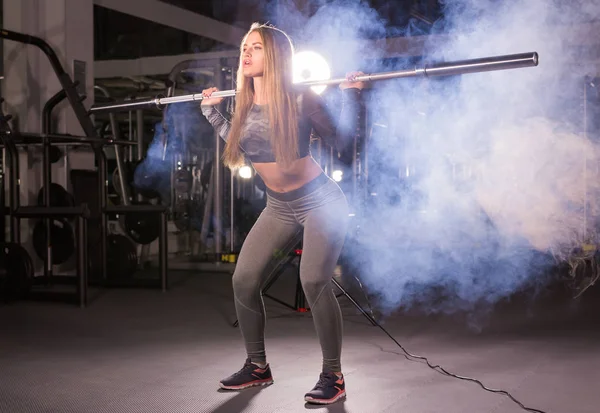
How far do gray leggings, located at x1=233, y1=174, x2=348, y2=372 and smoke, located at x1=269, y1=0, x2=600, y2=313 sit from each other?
229cm

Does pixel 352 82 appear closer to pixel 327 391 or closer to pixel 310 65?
pixel 327 391

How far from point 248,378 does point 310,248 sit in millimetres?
634

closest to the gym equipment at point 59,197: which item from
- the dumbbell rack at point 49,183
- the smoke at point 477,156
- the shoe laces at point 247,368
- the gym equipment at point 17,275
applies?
the dumbbell rack at point 49,183

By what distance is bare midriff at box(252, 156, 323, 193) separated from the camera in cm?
242

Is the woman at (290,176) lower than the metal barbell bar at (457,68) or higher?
lower

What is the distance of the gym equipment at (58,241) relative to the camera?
5.90 meters

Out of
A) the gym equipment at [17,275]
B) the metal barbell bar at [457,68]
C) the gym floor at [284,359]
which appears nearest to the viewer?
the metal barbell bar at [457,68]

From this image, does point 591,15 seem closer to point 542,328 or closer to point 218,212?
point 542,328

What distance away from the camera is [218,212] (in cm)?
723

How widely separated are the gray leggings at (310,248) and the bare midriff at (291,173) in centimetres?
2

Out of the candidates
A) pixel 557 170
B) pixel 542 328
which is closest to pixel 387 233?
pixel 557 170

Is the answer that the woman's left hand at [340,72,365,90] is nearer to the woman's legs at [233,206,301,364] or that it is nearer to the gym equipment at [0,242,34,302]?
the woman's legs at [233,206,301,364]

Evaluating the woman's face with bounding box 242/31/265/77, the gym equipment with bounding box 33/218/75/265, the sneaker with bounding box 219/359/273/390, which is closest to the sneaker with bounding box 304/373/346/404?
the sneaker with bounding box 219/359/273/390

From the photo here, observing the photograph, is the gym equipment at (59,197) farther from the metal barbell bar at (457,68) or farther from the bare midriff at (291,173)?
the bare midriff at (291,173)
